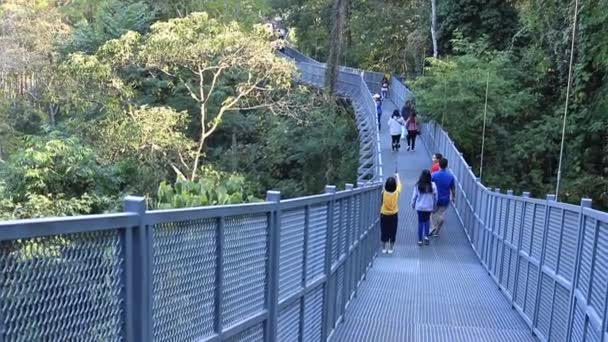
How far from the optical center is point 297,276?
13.1ft

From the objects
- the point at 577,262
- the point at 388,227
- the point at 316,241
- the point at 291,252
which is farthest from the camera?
the point at 388,227

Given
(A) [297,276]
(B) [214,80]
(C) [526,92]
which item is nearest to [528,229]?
(A) [297,276]

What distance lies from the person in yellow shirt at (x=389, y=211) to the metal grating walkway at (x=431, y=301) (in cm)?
32

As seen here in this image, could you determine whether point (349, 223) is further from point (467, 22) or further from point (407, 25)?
point (407, 25)

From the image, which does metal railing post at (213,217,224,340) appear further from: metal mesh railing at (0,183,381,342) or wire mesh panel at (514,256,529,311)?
wire mesh panel at (514,256,529,311)

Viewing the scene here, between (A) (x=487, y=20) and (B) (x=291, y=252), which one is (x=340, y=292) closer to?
(B) (x=291, y=252)

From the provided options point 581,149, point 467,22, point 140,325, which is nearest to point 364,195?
point 140,325

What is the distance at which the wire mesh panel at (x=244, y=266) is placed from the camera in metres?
2.71

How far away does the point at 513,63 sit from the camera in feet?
73.2

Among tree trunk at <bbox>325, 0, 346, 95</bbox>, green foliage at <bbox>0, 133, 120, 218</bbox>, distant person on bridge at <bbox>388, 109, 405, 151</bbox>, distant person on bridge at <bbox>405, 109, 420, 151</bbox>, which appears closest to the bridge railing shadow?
green foliage at <bbox>0, 133, 120, 218</bbox>

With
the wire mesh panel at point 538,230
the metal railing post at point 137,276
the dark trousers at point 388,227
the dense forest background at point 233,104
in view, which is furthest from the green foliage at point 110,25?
the metal railing post at point 137,276

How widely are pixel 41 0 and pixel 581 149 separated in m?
28.8

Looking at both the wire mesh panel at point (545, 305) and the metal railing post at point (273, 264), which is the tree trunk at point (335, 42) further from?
the metal railing post at point (273, 264)

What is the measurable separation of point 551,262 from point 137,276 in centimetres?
434
